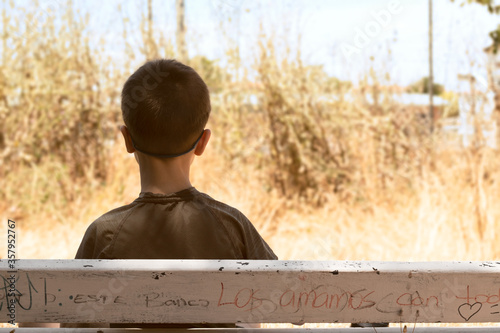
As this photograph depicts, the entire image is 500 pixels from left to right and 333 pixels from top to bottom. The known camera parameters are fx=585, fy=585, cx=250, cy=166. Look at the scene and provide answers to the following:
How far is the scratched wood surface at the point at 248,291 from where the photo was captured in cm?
Answer: 110

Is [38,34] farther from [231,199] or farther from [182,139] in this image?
[182,139]

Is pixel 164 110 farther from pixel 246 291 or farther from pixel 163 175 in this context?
pixel 246 291

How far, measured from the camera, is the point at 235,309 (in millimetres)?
1141

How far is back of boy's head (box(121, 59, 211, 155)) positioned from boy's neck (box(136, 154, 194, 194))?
3 cm

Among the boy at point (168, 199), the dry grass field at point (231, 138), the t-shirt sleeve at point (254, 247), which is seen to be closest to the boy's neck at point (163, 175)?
the boy at point (168, 199)

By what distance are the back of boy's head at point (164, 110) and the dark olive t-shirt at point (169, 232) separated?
0.15 metres

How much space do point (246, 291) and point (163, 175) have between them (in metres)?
0.56

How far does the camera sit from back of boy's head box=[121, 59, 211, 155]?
1583mm

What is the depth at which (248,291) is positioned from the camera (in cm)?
114

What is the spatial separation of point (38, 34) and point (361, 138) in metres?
3.87

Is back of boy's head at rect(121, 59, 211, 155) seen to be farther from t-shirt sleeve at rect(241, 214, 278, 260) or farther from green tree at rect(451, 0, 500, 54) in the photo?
green tree at rect(451, 0, 500, 54)

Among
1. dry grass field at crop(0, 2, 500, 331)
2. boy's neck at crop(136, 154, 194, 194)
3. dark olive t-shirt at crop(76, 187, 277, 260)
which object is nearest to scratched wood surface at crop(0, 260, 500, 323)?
dark olive t-shirt at crop(76, 187, 277, 260)

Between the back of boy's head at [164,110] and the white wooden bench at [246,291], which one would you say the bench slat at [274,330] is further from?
the back of boy's head at [164,110]

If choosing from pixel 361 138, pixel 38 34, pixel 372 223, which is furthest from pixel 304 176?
pixel 38 34
